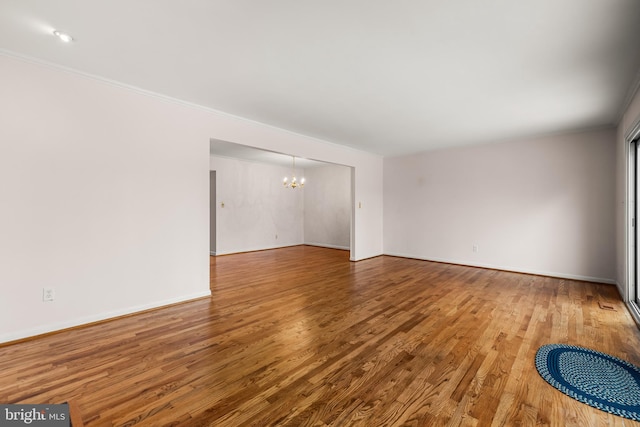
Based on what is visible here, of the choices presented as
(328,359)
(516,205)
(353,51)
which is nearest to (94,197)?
(328,359)

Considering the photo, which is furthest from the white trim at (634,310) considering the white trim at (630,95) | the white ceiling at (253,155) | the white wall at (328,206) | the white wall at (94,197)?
the white wall at (328,206)

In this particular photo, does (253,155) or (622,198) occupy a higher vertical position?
(253,155)

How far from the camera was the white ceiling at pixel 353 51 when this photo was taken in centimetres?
191

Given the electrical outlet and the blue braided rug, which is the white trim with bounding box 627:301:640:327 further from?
the electrical outlet

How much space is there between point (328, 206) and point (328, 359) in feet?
22.3

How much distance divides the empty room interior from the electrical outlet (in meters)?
0.02

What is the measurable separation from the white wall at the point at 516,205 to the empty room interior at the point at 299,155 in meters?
0.05

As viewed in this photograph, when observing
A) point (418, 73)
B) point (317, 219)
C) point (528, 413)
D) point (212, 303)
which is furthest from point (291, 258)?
point (528, 413)

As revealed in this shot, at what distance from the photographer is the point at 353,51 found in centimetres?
240

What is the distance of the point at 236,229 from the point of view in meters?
7.77

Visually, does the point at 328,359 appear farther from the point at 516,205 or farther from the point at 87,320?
the point at 516,205

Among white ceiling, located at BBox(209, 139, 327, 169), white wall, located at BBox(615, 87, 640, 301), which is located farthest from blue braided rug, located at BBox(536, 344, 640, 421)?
white ceiling, located at BBox(209, 139, 327, 169)

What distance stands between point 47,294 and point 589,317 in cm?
562

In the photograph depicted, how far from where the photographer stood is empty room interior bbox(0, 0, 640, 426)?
6.12ft
